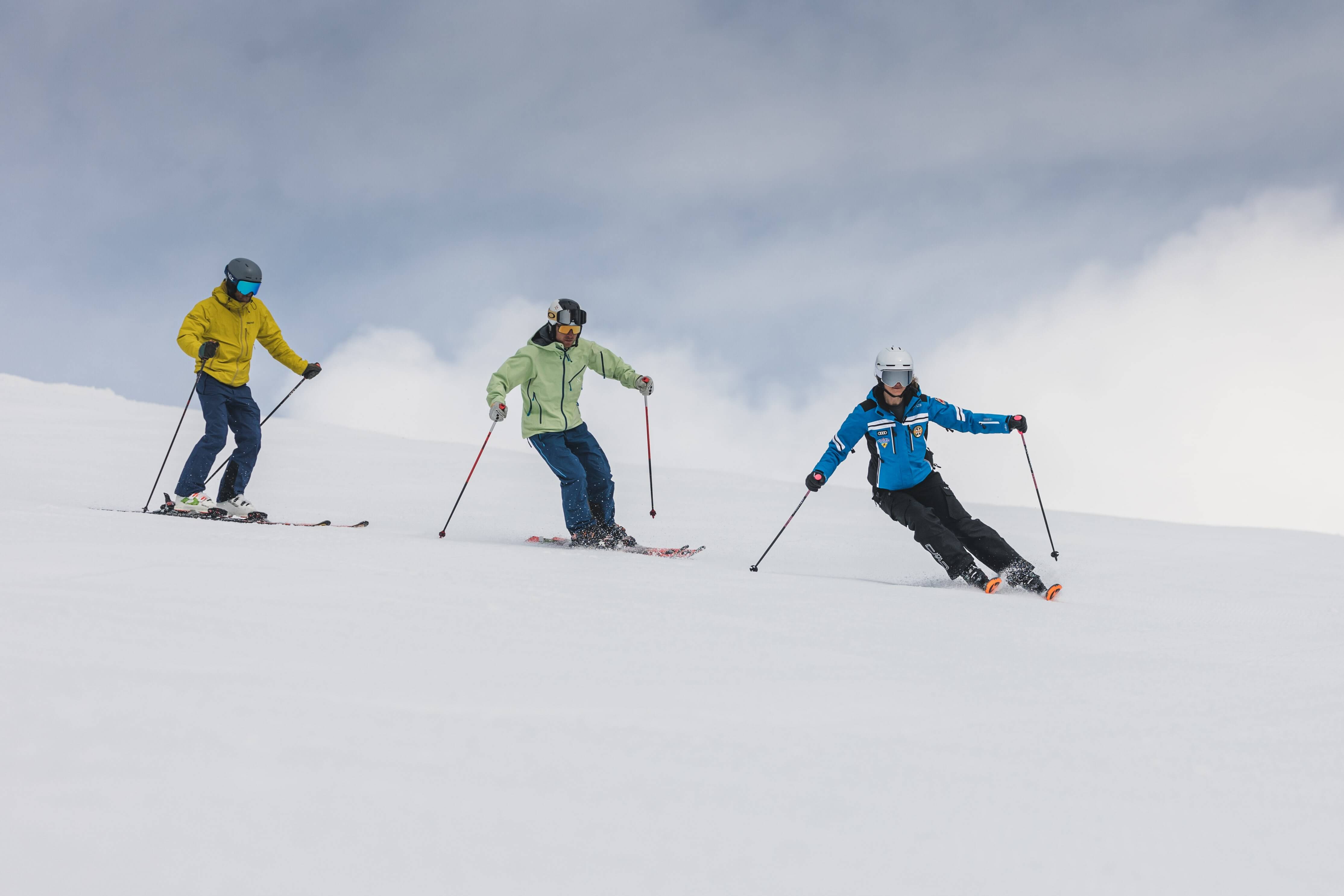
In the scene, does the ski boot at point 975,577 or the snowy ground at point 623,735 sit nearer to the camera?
the snowy ground at point 623,735

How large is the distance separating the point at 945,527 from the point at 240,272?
573 cm

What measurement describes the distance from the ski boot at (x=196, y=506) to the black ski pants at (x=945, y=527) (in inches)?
200

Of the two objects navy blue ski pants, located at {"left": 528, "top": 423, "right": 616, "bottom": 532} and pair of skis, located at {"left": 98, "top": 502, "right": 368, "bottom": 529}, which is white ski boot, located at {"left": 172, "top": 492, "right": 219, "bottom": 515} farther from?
navy blue ski pants, located at {"left": 528, "top": 423, "right": 616, "bottom": 532}

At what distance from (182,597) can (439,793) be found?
1.88 m

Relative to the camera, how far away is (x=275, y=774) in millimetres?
1988

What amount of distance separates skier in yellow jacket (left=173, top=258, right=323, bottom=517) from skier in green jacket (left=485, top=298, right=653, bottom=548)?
86.6 inches

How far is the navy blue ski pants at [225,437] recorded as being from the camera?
23.3ft

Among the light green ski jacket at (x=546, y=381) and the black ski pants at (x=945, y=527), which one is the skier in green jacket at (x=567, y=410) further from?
the black ski pants at (x=945, y=527)

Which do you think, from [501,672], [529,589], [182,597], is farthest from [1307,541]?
[182,597]

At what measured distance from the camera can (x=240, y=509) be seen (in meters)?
7.15

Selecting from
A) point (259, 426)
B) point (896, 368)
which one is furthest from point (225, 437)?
point (896, 368)

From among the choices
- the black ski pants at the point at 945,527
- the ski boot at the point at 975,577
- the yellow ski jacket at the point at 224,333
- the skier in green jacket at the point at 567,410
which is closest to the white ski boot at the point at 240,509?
the yellow ski jacket at the point at 224,333

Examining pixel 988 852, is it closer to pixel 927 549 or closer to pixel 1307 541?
pixel 927 549

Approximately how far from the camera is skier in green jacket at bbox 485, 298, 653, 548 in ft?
22.6
